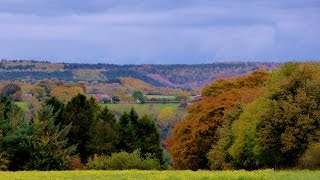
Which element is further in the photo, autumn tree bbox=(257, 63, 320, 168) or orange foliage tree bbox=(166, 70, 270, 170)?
orange foliage tree bbox=(166, 70, 270, 170)

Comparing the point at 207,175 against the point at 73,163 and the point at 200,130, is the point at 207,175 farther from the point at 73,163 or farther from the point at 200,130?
the point at 200,130

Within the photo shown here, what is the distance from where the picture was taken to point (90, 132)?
90438 mm

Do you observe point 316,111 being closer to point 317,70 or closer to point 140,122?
point 317,70

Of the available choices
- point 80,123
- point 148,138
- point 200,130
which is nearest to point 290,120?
point 200,130

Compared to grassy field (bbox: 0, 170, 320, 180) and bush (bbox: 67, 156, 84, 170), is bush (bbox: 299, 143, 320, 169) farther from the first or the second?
bush (bbox: 67, 156, 84, 170)

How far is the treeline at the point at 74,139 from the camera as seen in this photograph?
2633 inches

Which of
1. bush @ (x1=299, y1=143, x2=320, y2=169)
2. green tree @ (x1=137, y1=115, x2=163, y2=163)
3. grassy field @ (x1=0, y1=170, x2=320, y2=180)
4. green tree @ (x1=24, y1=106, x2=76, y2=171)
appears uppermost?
grassy field @ (x1=0, y1=170, x2=320, y2=180)

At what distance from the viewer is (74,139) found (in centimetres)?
9138

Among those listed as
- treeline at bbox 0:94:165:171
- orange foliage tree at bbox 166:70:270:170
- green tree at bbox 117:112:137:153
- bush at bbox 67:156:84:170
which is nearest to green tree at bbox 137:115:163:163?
treeline at bbox 0:94:165:171

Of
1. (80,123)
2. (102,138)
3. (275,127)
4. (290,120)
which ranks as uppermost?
(290,120)

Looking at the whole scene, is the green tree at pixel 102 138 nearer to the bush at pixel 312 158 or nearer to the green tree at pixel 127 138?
the green tree at pixel 127 138

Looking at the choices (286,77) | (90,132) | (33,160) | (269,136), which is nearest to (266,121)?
(269,136)

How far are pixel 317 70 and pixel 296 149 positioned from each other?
917 centimetres

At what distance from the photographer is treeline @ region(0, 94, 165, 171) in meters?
66.9
